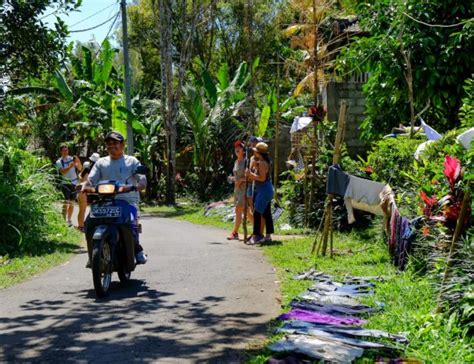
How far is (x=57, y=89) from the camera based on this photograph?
27.5 metres

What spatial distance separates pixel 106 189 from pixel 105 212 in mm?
275

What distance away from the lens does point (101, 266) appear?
24.7 feet

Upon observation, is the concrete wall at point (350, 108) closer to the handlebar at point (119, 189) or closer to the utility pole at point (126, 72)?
the utility pole at point (126, 72)

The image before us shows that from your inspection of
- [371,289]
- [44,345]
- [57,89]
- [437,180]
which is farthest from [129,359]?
[57,89]

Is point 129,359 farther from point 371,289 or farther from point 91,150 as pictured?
point 91,150

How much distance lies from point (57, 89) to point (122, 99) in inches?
126

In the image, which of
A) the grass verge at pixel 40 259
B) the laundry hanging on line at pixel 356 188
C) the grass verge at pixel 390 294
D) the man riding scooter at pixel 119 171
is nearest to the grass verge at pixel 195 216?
the grass verge at pixel 390 294

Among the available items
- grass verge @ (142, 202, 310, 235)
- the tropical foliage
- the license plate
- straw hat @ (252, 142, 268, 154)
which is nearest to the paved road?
the license plate

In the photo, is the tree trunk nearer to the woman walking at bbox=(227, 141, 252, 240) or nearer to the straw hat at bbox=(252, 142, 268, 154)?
the woman walking at bbox=(227, 141, 252, 240)

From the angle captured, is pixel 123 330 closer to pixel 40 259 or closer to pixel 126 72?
pixel 40 259

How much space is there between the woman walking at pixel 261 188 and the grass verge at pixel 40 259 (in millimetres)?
3375

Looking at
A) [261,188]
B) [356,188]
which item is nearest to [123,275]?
[356,188]

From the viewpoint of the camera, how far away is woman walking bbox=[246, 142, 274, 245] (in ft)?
40.5

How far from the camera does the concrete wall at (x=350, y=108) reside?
59.5 feet
